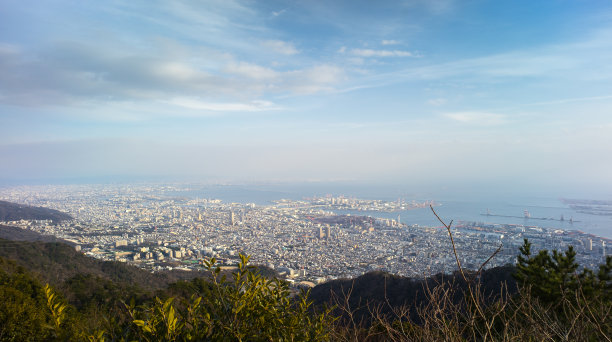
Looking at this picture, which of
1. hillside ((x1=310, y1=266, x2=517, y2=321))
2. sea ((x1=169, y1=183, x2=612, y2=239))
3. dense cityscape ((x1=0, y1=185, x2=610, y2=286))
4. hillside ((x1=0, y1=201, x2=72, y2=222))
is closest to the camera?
hillside ((x1=310, y1=266, x2=517, y2=321))

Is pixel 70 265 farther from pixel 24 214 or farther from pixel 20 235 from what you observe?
pixel 24 214

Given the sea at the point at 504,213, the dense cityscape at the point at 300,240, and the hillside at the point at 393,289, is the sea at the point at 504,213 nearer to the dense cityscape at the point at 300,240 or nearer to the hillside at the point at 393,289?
the dense cityscape at the point at 300,240

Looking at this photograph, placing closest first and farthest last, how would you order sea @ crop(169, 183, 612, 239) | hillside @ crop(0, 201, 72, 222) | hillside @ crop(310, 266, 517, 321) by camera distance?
hillside @ crop(310, 266, 517, 321) → sea @ crop(169, 183, 612, 239) → hillside @ crop(0, 201, 72, 222)

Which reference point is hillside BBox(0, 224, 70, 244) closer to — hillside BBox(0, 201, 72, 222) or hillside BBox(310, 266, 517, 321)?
hillside BBox(0, 201, 72, 222)

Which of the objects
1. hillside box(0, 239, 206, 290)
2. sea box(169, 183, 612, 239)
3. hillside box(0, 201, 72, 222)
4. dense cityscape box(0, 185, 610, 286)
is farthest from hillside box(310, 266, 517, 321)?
Answer: hillside box(0, 201, 72, 222)

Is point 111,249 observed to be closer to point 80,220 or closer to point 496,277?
point 80,220

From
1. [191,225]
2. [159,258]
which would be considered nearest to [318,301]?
[159,258]

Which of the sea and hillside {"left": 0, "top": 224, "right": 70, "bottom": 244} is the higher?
the sea

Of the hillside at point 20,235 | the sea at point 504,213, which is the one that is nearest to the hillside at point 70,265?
the hillside at point 20,235

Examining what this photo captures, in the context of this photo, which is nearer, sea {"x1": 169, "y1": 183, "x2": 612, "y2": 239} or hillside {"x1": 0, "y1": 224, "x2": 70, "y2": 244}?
hillside {"x1": 0, "y1": 224, "x2": 70, "y2": 244}
